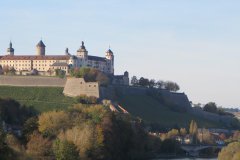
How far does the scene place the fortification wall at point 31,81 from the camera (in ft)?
298

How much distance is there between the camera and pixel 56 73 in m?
96.2

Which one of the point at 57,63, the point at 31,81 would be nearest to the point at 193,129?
the point at 31,81

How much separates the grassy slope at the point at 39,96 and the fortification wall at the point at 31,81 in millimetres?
1260

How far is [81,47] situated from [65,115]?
5581 centimetres

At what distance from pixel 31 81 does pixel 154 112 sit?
616 inches

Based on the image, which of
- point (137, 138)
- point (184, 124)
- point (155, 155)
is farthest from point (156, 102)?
point (137, 138)

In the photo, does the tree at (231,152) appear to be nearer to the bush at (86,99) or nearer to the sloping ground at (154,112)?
the bush at (86,99)

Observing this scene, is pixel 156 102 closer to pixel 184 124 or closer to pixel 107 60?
pixel 184 124

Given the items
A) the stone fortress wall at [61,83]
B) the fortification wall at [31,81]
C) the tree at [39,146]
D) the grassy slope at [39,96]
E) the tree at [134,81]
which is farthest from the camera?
the tree at [134,81]

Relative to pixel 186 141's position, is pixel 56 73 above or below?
above

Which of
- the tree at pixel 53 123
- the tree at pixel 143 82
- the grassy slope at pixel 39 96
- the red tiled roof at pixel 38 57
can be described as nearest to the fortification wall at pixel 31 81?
the grassy slope at pixel 39 96

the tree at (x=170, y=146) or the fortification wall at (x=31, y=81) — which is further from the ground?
the fortification wall at (x=31, y=81)

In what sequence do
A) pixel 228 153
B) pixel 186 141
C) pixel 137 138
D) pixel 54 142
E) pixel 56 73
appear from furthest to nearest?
pixel 56 73 < pixel 186 141 < pixel 137 138 < pixel 228 153 < pixel 54 142

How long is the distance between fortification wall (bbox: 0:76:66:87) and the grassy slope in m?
1.26
